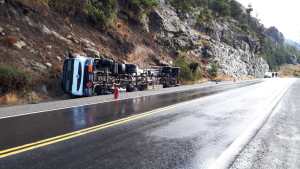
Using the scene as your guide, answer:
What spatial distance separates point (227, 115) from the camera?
1226 centimetres

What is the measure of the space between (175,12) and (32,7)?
3406cm

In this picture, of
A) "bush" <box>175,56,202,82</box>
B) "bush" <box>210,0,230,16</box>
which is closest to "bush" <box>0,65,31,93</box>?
"bush" <box>175,56,202,82</box>

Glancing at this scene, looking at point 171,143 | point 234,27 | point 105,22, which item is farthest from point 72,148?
point 234,27

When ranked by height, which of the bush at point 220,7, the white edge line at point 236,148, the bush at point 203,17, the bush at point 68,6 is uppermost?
the bush at point 220,7

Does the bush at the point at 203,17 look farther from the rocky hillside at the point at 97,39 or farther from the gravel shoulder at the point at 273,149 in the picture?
the gravel shoulder at the point at 273,149

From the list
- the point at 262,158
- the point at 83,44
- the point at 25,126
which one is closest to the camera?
the point at 262,158

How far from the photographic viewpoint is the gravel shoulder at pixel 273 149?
6043mm

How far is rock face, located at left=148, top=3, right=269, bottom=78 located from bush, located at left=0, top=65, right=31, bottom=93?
92.6ft

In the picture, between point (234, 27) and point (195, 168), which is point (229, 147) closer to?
point (195, 168)

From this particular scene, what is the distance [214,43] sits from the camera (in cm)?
6078

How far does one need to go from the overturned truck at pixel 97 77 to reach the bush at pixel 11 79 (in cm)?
259

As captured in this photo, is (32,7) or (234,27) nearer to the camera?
(32,7)

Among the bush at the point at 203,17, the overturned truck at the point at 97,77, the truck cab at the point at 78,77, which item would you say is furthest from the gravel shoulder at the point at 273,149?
the bush at the point at 203,17

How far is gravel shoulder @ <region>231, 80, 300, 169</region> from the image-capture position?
19.8ft
